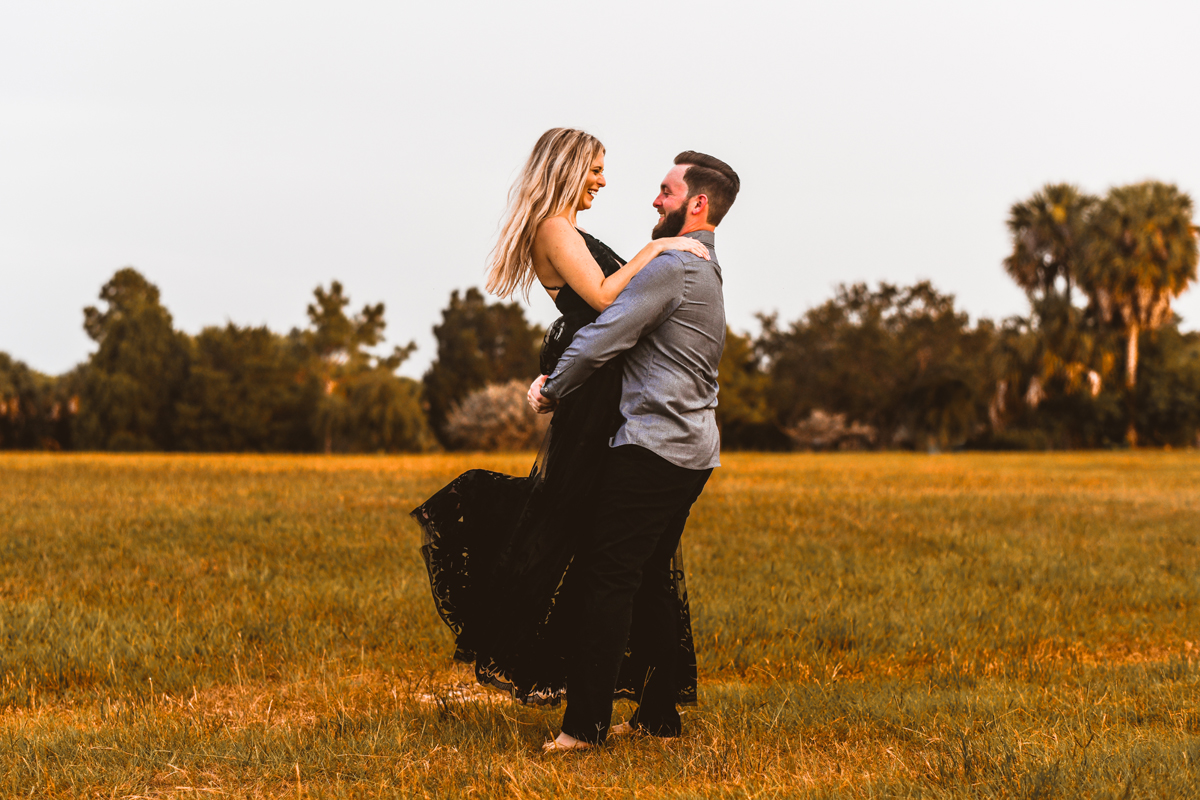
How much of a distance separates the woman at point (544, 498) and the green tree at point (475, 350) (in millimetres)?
59451

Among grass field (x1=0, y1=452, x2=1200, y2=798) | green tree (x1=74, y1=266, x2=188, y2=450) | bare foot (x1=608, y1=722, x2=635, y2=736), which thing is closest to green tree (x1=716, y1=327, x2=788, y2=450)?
green tree (x1=74, y1=266, x2=188, y2=450)

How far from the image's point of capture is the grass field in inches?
129

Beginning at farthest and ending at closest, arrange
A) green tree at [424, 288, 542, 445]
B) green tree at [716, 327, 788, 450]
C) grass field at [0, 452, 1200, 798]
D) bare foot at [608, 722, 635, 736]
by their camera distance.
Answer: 1. green tree at [424, 288, 542, 445]
2. green tree at [716, 327, 788, 450]
3. bare foot at [608, 722, 635, 736]
4. grass field at [0, 452, 1200, 798]

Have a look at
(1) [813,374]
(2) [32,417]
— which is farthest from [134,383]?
(1) [813,374]

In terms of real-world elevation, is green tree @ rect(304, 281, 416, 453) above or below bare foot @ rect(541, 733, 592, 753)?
above

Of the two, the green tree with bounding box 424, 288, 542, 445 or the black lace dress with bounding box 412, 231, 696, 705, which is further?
the green tree with bounding box 424, 288, 542, 445

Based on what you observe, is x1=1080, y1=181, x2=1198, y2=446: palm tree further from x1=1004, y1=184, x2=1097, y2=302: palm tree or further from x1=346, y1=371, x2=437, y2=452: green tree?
x1=346, y1=371, x2=437, y2=452: green tree

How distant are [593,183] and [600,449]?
97cm

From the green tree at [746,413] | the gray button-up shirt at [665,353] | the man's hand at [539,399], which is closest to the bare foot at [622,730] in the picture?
the gray button-up shirt at [665,353]

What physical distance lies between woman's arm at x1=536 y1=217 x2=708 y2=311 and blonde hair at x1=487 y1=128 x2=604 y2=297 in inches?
2.6

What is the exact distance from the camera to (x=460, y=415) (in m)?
54.8

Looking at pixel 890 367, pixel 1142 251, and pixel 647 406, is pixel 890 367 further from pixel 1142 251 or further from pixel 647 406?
pixel 647 406

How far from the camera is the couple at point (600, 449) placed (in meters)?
3.42

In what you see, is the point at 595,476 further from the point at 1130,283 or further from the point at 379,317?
the point at 379,317
